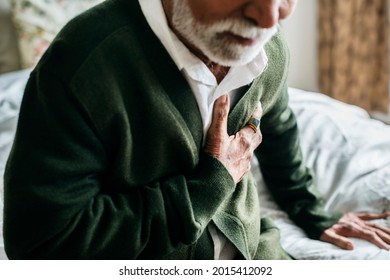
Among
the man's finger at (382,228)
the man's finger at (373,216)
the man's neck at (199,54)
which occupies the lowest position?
the man's finger at (373,216)

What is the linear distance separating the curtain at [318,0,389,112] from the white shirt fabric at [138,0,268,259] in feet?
6.71

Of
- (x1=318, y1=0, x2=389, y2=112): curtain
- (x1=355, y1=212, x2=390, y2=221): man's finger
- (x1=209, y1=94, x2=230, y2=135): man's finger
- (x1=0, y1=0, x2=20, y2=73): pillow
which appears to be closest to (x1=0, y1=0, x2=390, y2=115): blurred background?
(x1=318, y1=0, x2=389, y2=112): curtain

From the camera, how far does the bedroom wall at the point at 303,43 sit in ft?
9.61

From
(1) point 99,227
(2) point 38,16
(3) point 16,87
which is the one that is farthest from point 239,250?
(2) point 38,16

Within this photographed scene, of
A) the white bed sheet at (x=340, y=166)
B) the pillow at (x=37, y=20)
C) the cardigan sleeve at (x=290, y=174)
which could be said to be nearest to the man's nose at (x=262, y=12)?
the cardigan sleeve at (x=290, y=174)

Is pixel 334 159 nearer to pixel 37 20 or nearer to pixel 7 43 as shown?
pixel 37 20

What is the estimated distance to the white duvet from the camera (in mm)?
1230

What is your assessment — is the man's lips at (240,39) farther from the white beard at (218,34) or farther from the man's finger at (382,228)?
the man's finger at (382,228)

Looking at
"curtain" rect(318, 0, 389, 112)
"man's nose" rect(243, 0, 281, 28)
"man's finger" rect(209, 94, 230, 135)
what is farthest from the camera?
"curtain" rect(318, 0, 389, 112)

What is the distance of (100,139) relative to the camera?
0.78m

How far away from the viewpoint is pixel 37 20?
199 centimetres

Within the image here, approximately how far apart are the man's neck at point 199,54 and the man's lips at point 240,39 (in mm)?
70

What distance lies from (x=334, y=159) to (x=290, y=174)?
0.29 metres

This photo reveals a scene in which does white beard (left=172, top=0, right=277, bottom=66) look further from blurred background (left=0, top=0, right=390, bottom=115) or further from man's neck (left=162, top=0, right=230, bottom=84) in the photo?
blurred background (left=0, top=0, right=390, bottom=115)
